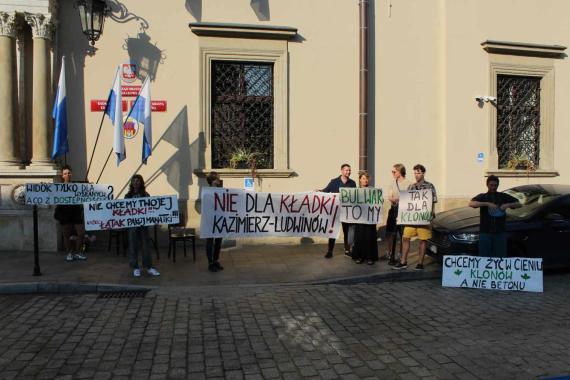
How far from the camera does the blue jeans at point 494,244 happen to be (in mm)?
7477

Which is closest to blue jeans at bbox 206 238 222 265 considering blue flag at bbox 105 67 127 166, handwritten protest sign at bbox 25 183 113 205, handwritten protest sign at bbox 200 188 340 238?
handwritten protest sign at bbox 200 188 340 238

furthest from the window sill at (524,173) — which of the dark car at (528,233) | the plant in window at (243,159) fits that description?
the plant in window at (243,159)

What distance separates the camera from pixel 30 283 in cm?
707

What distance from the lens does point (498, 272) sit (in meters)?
7.20

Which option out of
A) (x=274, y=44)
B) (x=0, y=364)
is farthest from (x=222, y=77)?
(x=0, y=364)

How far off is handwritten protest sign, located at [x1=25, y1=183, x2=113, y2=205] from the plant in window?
2.98 m

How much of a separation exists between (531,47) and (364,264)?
7.58 metres

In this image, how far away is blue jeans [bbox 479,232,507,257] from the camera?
7477 millimetres

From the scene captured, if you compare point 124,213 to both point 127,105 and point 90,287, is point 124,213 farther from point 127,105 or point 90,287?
point 127,105

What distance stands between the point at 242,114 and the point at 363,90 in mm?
2776

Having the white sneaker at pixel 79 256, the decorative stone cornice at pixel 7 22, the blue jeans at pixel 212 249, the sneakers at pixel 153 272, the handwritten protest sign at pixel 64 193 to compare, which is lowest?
the sneakers at pixel 153 272

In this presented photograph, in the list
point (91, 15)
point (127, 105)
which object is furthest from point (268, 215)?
point (91, 15)

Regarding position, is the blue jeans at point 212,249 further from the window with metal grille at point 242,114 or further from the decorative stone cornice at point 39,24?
the decorative stone cornice at point 39,24

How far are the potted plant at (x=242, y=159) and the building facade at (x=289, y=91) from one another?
44 millimetres
